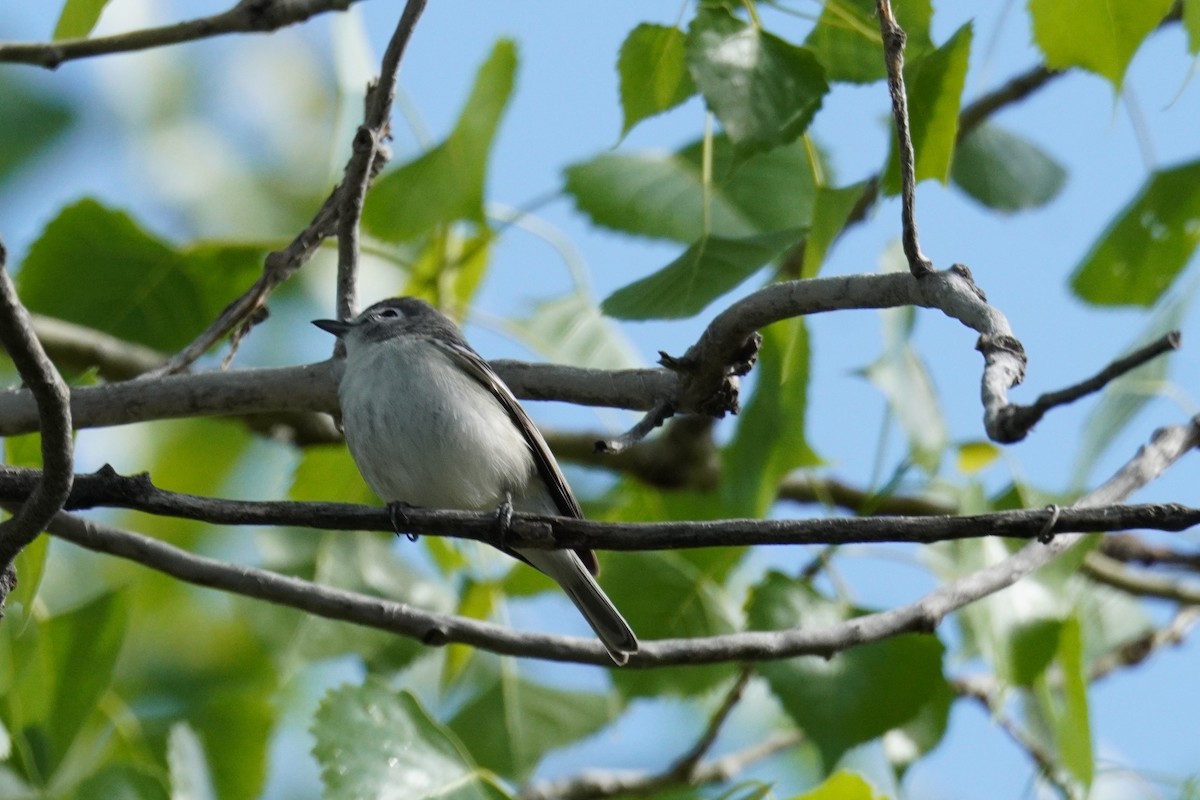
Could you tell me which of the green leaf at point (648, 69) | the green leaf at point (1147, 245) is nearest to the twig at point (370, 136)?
the green leaf at point (648, 69)

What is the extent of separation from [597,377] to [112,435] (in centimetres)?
456

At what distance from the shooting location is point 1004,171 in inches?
203

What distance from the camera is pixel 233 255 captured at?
4.75 metres

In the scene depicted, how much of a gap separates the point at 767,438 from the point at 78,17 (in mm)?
2277

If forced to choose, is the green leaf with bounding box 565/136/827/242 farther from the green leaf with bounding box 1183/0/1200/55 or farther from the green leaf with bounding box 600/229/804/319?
the green leaf with bounding box 1183/0/1200/55

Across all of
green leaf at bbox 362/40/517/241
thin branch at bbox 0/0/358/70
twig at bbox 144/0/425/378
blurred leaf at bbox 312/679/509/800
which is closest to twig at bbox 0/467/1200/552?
twig at bbox 144/0/425/378

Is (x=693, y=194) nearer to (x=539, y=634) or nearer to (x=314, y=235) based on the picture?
(x=314, y=235)

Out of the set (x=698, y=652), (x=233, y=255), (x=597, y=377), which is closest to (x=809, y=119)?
(x=597, y=377)

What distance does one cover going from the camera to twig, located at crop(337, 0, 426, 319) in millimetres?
3318

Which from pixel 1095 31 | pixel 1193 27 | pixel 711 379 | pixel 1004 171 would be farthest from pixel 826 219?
pixel 1004 171

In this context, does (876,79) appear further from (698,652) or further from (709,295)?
(698,652)

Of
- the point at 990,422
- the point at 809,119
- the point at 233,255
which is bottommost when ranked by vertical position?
the point at 990,422

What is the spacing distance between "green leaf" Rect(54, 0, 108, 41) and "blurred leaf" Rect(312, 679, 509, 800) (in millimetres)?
1825

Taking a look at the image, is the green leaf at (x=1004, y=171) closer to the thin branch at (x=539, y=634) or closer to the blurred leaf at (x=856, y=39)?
the blurred leaf at (x=856, y=39)
